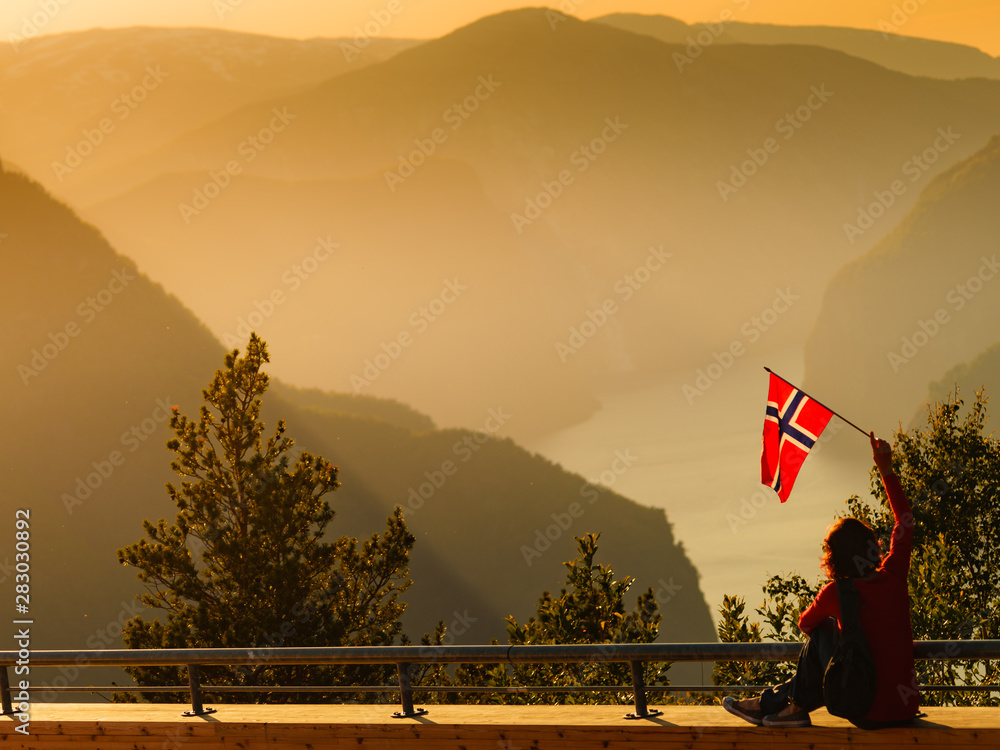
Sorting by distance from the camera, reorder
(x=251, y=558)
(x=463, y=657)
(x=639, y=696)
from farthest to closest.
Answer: (x=251, y=558) < (x=463, y=657) < (x=639, y=696)

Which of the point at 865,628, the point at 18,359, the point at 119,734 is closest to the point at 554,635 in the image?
the point at 119,734

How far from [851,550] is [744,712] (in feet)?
3.48

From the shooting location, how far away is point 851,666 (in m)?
4.23

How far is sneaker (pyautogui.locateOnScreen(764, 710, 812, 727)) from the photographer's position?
4.44 m

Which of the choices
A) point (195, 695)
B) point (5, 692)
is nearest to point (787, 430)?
point (195, 695)

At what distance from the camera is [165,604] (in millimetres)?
26609

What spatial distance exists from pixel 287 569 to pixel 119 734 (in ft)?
63.6

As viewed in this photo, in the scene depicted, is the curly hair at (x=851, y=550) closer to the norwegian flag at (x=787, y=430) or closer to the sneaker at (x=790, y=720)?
the sneaker at (x=790, y=720)

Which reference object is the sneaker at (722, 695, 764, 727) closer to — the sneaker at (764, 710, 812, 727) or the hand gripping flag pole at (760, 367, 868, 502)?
the sneaker at (764, 710, 812, 727)

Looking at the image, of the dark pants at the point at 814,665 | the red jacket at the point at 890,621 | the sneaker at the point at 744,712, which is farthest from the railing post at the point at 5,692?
the red jacket at the point at 890,621

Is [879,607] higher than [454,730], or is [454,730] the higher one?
[879,607]

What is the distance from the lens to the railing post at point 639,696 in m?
4.88

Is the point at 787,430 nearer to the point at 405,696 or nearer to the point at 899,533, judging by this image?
the point at 899,533

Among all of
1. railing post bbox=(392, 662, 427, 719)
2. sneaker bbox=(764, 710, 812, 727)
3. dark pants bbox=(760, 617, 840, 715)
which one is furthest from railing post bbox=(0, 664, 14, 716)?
dark pants bbox=(760, 617, 840, 715)
